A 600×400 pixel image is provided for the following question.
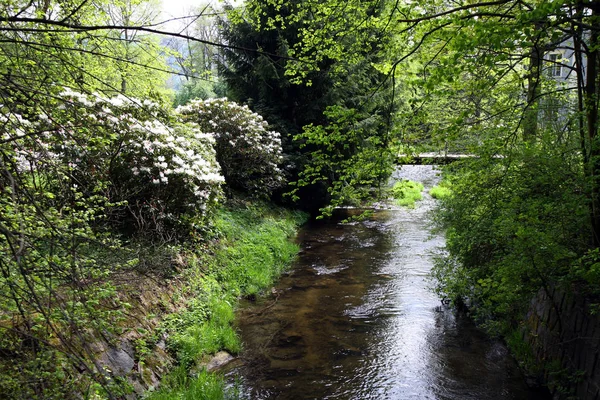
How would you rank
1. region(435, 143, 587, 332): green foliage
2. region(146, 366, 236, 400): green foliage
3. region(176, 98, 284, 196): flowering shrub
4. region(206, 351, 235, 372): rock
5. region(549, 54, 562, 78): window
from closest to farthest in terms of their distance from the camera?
region(435, 143, 587, 332): green foliage
region(146, 366, 236, 400): green foliage
region(549, 54, 562, 78): window
region(206, 351, 235, 372): rock
region(176, 98, 284, 196): flowering shrub

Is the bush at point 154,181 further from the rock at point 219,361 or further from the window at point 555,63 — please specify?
the window at point 555,63

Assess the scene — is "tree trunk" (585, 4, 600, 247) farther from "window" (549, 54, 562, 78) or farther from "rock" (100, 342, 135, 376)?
"rock" (100, 342, 135, 376)

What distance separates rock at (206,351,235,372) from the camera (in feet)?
20.0

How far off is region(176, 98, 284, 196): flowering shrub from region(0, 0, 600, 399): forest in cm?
202

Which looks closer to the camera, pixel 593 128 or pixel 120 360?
pixel 593 128

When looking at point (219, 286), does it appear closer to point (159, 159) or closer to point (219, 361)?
point (219, 361)

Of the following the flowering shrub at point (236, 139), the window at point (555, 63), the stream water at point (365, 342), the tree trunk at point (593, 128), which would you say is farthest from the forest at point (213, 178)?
the flowering shrub at point (236, 139)

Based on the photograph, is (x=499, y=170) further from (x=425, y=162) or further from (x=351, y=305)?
(x=351, y=305)

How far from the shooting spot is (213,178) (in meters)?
8.48

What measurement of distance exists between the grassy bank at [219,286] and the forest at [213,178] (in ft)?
0.12

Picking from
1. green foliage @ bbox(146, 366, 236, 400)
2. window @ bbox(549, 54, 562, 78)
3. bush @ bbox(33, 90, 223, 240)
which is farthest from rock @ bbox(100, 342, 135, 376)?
window @ bbox(549, 54, 562, 78)

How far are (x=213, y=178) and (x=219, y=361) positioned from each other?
3.63 m

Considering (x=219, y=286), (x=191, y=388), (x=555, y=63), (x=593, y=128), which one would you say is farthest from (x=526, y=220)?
(x=219, y=286)

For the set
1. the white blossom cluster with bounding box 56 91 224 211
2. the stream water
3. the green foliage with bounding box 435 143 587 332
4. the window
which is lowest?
the stream water
